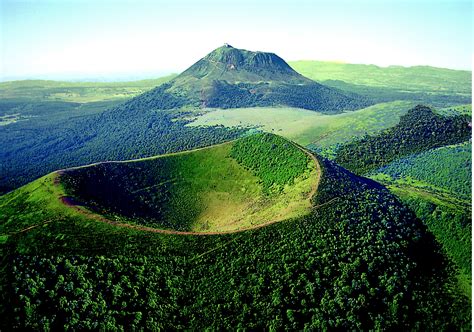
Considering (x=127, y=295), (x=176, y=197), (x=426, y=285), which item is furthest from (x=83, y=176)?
(x=426, y=285)

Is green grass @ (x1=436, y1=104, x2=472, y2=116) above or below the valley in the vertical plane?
above

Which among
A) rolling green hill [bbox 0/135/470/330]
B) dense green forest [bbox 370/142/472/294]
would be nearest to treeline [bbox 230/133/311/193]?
rolling green hill [bbox 0/135/470/330]

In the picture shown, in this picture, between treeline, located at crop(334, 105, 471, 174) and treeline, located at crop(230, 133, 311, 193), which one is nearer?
treeline, located at crop(230, 133, 311, 193)

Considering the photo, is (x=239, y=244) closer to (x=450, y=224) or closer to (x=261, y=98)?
(x=450, y=224)

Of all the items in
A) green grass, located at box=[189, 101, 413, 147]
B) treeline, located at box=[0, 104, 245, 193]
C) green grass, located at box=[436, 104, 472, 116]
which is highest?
green grass, located at box=[436, 104, 472, 116]

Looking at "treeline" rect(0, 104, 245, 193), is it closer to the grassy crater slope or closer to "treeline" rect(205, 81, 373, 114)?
"treeline" rect(205, 81, 373, 114)

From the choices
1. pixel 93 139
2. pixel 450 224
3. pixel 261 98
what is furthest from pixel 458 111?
pixel 93 139
